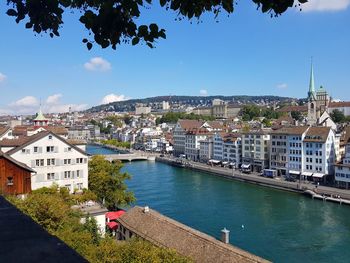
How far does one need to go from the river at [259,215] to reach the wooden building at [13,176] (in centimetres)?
1084

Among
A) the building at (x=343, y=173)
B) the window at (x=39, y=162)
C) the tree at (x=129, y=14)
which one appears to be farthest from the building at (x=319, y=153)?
the tree at (x=129, y=14)

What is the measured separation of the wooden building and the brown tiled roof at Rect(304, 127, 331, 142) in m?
32.8

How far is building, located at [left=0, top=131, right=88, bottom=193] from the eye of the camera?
21.4 m

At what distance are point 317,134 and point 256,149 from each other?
9757 mm

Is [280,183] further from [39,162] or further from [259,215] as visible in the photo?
[39,162]

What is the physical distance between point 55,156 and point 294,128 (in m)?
31.8

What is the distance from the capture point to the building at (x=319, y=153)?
4153 cm

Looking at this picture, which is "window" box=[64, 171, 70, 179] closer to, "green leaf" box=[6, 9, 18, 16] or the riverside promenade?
"green leaf" box=[6, 9, 18, 16]

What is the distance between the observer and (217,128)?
72.8m

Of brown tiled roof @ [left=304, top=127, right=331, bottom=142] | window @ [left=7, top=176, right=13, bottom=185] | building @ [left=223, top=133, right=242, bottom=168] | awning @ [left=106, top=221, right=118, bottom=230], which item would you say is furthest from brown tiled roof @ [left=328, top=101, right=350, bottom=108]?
window @ [left=7, top=176, right=13, bottom=185]

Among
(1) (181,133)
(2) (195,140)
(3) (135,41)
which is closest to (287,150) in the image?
(2) (195,140)

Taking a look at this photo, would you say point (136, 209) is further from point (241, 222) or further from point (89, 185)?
point (241, 222)

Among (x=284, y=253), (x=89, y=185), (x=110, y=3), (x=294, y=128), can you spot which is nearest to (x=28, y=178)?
(x=89, y=185)

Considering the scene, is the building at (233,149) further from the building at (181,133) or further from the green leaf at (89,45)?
the green leaf at (89,45)
